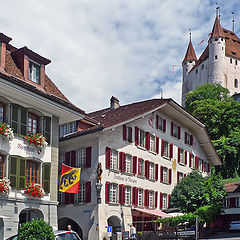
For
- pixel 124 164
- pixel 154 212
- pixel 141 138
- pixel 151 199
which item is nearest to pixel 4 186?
pixel 124 164

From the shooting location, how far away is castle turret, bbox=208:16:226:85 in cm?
10525

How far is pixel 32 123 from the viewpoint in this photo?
23.7 meters

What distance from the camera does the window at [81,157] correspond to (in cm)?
3294

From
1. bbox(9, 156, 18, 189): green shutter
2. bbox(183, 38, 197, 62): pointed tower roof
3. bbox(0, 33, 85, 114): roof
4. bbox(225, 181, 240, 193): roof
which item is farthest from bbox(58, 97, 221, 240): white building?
bbox(183, 38, 197, 62): pointed tower roof

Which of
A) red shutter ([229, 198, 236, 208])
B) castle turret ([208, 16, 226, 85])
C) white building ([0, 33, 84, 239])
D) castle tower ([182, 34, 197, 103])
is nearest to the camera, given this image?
white building ([0, 33, 84, 239])

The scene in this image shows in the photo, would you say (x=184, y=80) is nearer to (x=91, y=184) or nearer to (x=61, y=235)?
(x=91, y=184)

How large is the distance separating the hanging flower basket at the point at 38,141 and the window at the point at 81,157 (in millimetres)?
9405

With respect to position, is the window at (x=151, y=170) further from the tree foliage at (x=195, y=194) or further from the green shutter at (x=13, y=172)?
the green shutter at (x=13, y=172)

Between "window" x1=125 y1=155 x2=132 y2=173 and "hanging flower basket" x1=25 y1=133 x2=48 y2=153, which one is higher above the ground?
"hanging flower basket" x1=25 y1=133 x2=48 y2=153

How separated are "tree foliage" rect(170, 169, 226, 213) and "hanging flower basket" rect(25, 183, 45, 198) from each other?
1783 centimetres

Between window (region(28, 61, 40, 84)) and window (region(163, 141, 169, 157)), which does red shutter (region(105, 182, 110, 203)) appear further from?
window (region(28, 61, 40, 84))

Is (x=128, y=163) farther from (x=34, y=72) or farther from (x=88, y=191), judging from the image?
(x=34, y=72)

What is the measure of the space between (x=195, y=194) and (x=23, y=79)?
20.5 metres

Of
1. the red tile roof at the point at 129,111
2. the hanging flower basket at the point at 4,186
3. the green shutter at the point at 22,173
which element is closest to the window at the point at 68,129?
the red tile roof at the point at 129,111
